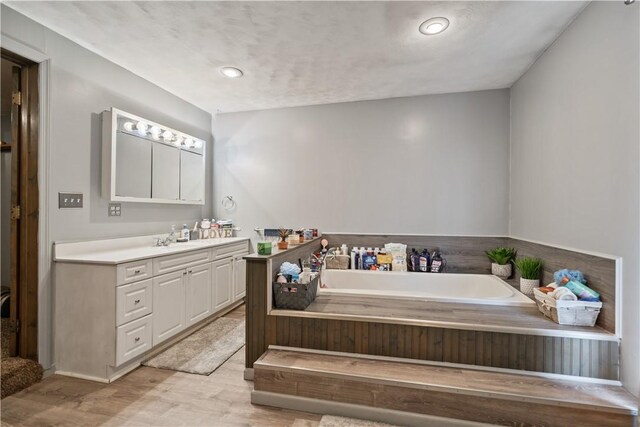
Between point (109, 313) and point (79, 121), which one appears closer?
point (109, 313)

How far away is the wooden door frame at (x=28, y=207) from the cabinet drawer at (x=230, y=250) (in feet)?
4.44

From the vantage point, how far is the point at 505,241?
9.65 ft

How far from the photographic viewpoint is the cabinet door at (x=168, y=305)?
2.27m

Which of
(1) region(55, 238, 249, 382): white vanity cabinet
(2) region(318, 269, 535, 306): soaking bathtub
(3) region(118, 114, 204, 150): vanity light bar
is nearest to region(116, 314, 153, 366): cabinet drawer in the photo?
(1) region(55, 238, 249, 382): white vanity cabinet

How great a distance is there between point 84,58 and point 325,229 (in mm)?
2705

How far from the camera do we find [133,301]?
6.75 feet

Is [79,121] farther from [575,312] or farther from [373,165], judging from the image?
[575,312]

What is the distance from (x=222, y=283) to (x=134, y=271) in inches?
44.6

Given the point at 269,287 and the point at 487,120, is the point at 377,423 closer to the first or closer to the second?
the point at 269,287

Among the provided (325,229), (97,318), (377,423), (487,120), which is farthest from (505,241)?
(97,318)

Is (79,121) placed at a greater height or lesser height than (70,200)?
greater

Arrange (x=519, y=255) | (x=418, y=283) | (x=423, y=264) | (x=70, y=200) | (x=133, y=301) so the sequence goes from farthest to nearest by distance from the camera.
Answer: (x=423, y=264)
(x=418, y=283)
(x=519, y=255)
(x=70, y=200)
(x=133, y=301)

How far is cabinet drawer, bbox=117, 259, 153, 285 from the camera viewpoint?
1966 mm

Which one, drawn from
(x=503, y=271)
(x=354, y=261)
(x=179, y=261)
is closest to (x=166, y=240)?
(x=179, y=261)
